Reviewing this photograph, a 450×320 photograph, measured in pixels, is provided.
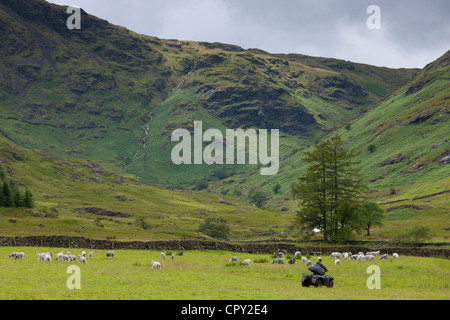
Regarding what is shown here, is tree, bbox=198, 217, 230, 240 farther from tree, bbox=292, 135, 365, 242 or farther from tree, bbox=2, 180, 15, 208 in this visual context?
tree, bbox=2, 180, 15, 208

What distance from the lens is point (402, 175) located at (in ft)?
611

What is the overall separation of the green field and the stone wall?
12007 mm

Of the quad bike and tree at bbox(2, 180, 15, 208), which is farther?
tree at bbox(2, 180, 15, 208)

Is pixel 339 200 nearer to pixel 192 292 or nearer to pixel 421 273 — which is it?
pixel 421 273

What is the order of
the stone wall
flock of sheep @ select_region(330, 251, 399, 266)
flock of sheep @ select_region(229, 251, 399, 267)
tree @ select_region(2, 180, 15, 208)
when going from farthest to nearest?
tree @ select_region(2, 180, 15, 208)
the stone wall
flock of sheep @ select_region(330, 251, 399, 266)
flock of sheep @ select_region(229, 251, 399, 267)

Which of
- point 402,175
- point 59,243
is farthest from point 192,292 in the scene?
point 402,175

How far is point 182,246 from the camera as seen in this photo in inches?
2638

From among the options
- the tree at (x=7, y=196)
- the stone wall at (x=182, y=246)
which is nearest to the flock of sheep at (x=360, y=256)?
the stone wall at (x=182, y=246)

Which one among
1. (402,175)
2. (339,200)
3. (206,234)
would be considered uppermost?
(402,175)

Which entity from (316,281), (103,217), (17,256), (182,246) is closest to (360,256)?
(316,281)

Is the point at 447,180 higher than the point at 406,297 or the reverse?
higher

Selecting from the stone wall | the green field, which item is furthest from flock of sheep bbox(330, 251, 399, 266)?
the stone wall

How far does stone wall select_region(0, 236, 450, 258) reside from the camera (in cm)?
6094
